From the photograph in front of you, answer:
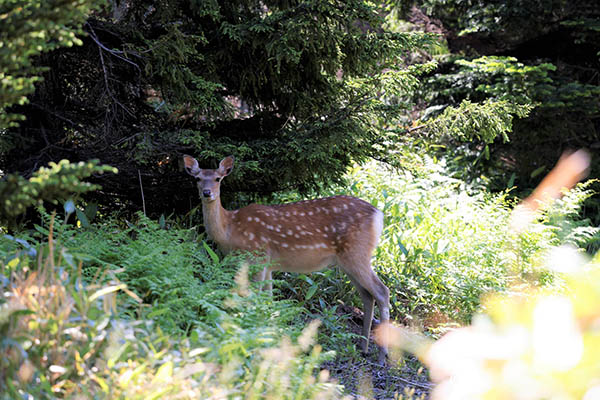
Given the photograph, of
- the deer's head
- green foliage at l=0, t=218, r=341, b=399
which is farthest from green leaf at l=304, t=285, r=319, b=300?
green foliage at l=0, t=218, r=341, b=399

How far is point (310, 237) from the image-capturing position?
5.39 m

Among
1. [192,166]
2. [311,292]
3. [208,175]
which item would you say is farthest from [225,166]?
[311,292]

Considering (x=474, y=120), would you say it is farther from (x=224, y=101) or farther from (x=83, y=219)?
(x=83, y=219)

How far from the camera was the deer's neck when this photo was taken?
5219 mm

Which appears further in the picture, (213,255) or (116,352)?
(213,255)

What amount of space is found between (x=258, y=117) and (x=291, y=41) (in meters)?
0.96

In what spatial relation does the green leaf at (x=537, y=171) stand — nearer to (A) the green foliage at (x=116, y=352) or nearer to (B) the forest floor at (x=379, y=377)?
(B) the forest floor at (x=379, y=377)

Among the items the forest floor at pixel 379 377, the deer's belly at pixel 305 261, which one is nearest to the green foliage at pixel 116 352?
the forest floor at pixel 379 377

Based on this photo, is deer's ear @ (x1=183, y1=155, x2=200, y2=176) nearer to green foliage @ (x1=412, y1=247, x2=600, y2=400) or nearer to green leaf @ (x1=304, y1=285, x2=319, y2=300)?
green leaf @ (x1=304, y1=285, x2=319, y2=300)

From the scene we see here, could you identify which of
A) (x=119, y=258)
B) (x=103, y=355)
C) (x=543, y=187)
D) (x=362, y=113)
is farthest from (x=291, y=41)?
(x=543, y=187)

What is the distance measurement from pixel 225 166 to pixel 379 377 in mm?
2017

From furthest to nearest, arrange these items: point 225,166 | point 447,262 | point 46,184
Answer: point 447,262
point 225,166
point 46,184

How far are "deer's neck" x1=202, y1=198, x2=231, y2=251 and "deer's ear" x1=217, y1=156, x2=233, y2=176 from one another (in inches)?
9.9

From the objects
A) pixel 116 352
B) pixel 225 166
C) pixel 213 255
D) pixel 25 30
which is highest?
pixel 25 30
